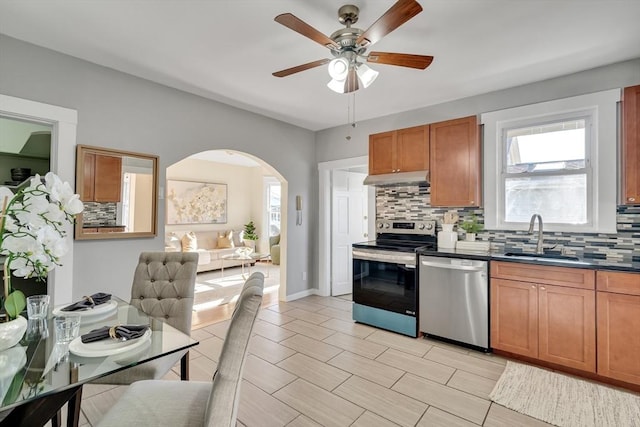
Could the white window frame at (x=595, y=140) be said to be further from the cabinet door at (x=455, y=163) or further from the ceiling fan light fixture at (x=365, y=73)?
the ceiling fan light fixture at (x=365, y=73)

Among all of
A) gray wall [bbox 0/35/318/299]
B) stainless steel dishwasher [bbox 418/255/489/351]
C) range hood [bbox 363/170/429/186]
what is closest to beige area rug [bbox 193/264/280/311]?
gray wall [bbox 0/35/318/299]

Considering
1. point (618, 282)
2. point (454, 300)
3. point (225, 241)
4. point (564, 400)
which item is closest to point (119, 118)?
point (454, 300)

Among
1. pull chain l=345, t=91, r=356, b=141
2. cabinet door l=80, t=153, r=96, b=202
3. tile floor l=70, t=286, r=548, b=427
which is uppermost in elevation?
pull chain l=345, t=91, r=356, b=141

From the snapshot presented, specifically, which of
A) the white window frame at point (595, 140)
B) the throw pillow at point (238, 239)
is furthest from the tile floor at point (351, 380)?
the throw pillow at point (238, 239)

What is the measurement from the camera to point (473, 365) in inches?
105

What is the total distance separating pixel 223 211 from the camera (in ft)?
25.5

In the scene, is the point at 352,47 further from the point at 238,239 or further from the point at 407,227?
the point at 238,239

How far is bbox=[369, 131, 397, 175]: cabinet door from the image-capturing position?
3.80 m

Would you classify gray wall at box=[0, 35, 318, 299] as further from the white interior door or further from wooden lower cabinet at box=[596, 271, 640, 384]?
wooden lower cabinet at box=[596, 271, 640, 384]

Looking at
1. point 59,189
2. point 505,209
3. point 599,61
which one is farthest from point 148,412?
point 599,61

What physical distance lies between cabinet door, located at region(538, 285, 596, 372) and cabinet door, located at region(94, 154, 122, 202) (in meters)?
3.96

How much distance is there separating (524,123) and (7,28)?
460 cm

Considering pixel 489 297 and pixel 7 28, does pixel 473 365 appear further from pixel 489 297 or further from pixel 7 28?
pixel 7 28

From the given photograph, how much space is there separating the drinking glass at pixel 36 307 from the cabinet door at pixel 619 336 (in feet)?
12.0
